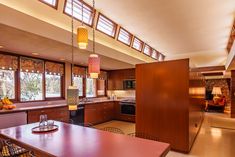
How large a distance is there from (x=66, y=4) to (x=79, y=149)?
2.89 m

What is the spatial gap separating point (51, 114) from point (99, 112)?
6.85 feet

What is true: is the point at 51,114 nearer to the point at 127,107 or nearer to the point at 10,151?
the point at 10,151

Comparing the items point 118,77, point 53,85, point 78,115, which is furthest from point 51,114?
point 118,77

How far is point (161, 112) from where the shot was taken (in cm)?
394

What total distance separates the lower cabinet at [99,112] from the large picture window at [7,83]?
231 centimetres

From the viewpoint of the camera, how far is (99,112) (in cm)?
617

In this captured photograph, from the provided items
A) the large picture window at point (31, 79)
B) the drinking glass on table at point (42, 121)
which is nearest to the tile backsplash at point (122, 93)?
the large picture window at point (31, 79)

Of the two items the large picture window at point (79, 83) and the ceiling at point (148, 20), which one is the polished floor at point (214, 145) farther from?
the ceiling at point (148, 20)

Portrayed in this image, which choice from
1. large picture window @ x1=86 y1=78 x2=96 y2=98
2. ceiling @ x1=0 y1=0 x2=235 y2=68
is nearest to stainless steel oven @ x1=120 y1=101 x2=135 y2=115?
large picture window @ x1=86 y1=78 x2=96 y2=98

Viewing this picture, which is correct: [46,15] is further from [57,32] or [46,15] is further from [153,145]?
[153,145]

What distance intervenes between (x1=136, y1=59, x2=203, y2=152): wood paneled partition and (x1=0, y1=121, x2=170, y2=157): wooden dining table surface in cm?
167

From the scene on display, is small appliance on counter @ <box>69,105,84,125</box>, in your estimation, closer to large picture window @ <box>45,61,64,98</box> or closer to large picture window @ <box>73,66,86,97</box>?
large picture window @ <box>45,61,64,98</box>

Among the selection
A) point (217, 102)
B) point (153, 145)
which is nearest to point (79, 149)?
point (153, 145)

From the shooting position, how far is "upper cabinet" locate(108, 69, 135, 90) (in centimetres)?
726
